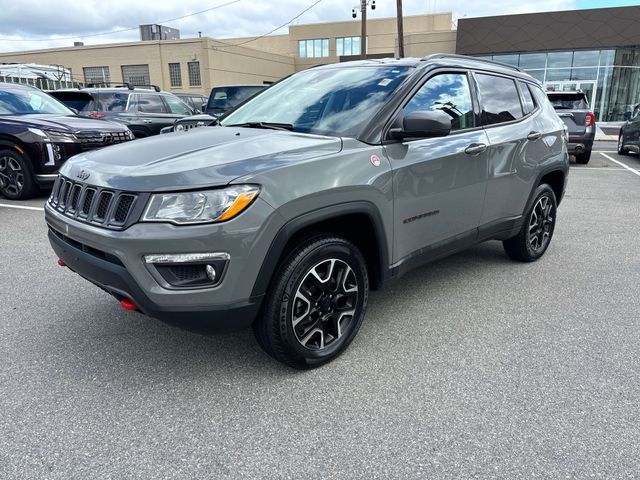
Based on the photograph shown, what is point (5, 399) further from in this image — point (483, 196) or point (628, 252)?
point (628, 252)

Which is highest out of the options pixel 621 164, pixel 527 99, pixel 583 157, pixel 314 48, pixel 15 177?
pixel 314 48

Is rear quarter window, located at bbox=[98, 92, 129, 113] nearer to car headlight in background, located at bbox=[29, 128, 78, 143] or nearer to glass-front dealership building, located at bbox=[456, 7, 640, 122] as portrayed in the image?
car headlight in background, located at bbox=[29, 128, 78, 143]

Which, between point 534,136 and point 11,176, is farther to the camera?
point 11,176

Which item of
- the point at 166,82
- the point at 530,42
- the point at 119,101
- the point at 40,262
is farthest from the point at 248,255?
the point at 166,82

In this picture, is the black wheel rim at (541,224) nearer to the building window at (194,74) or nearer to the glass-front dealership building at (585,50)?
the glass-front dealership building at (585,50)

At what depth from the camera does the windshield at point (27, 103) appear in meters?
7.85

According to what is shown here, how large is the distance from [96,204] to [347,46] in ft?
191

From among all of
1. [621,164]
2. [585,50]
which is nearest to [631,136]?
[621,164]

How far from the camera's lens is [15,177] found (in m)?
7.44

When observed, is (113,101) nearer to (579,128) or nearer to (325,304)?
(325,304)

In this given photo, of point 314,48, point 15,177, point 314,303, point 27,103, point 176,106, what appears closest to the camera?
point 314,303

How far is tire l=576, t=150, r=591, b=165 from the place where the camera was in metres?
12.1

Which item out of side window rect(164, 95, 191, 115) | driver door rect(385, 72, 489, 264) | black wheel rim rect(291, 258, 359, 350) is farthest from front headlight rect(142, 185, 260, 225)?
side window rect(164, 95, 191, 115)

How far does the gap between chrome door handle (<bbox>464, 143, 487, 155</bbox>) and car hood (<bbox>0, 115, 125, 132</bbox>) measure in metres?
6.15
